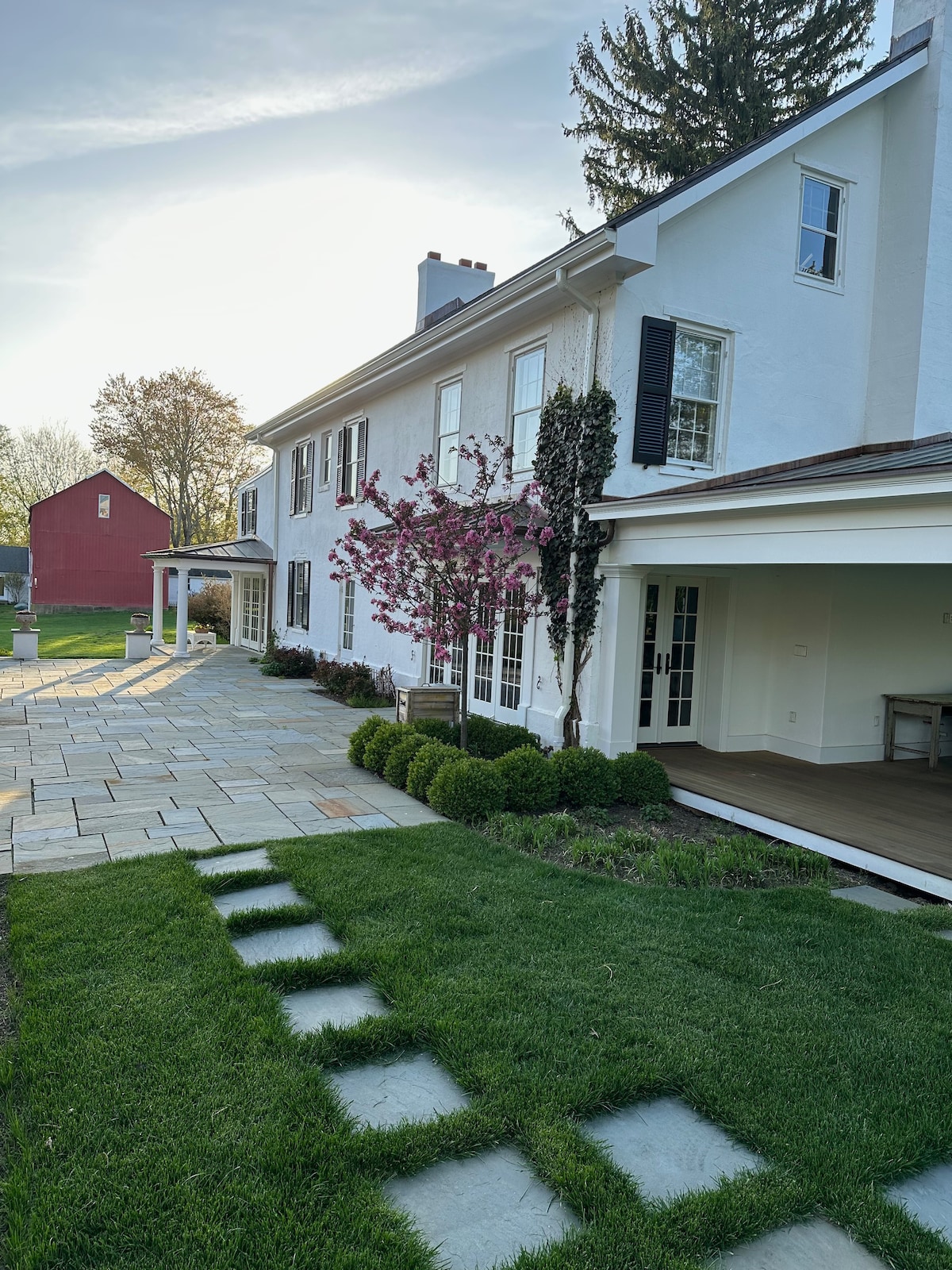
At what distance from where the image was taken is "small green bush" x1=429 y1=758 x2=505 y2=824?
6516mm

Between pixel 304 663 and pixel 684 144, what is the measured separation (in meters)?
13.5

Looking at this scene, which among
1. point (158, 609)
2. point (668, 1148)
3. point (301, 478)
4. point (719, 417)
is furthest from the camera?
point (158, 609)

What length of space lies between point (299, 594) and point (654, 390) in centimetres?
1138

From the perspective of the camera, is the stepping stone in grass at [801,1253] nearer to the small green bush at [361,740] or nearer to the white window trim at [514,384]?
the small green bush at [361,740]

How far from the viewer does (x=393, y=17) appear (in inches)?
323

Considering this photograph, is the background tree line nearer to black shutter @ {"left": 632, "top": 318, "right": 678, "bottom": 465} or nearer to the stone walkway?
the stone walkway

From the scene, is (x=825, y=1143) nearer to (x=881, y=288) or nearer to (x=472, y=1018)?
(x=472, y=1018)

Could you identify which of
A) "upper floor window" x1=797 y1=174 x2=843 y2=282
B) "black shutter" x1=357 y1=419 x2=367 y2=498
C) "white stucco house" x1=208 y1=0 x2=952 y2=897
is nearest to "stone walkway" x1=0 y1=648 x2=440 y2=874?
"white stucco house" x1=208 y1=0 x2=952 y2=897

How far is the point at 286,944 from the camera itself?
4.04 meters

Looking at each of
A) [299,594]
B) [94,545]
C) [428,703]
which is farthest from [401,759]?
[94,545]

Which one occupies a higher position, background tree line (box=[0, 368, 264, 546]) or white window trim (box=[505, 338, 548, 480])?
background tree line (box=[0, 368, 264, 546])

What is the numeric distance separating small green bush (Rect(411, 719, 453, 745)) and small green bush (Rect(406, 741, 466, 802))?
0.88 metres

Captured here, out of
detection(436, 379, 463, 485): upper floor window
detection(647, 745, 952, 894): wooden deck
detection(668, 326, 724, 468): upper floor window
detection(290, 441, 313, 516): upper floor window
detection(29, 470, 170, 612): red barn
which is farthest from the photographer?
detection(29, 470, 170, 612): red barn

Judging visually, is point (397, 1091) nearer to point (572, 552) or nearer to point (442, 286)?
point (572, 552)
